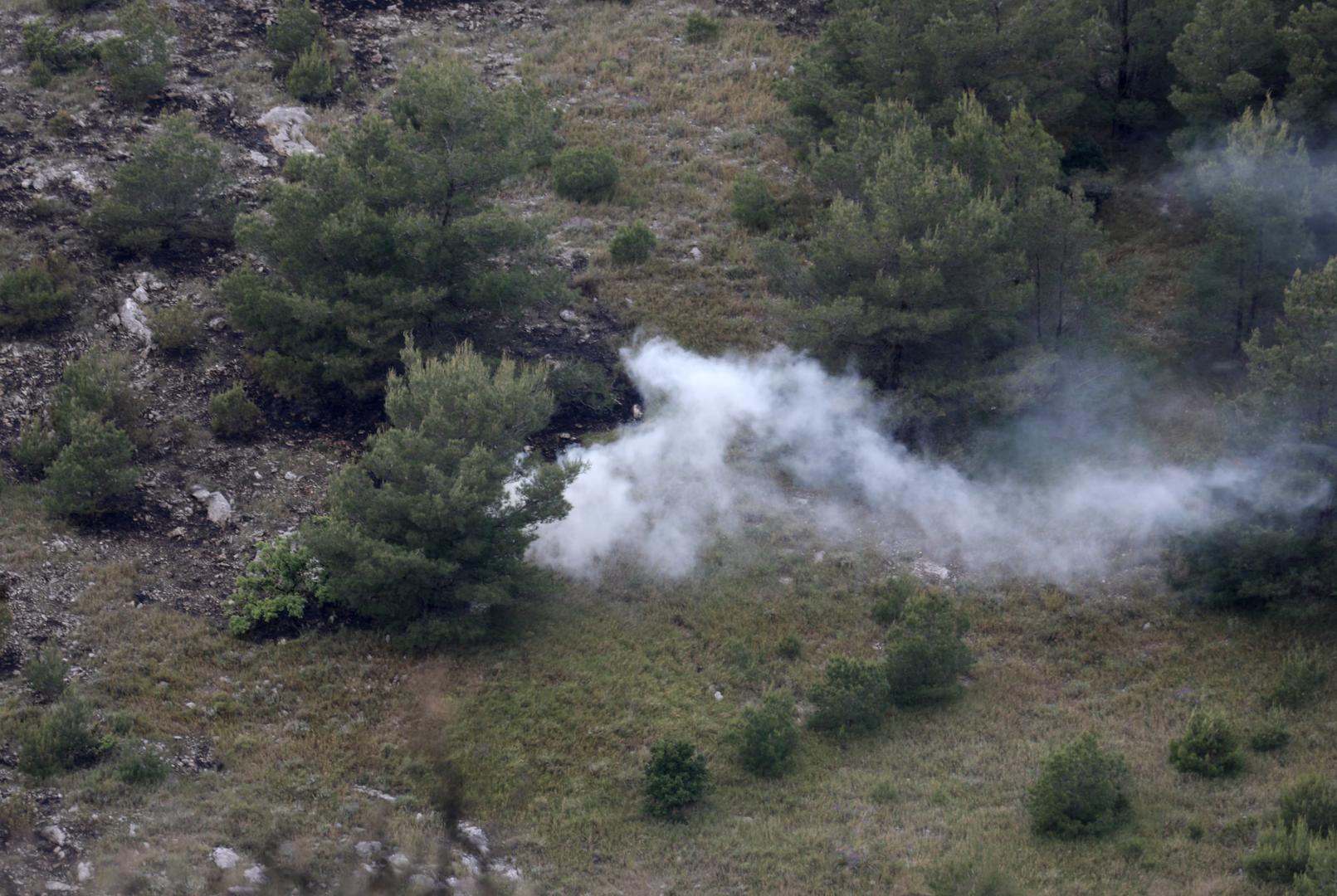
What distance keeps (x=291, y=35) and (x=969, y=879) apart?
28361mm

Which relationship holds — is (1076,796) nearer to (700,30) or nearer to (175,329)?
(175,329)

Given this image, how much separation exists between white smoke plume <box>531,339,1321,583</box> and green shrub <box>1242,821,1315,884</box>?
7.02 meters

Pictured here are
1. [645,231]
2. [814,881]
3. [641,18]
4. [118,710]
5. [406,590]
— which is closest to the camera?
[814,881]

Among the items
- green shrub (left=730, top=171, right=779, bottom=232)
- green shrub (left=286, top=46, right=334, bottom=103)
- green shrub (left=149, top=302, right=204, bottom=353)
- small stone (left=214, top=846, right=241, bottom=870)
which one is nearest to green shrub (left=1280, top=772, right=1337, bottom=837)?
small stone (left=214, top=846, right=241, bottom=870)

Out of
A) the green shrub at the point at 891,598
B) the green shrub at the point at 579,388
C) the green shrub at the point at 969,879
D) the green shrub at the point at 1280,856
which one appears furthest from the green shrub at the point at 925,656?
the green shrub at the point at 579,388

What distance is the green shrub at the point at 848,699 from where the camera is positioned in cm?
2092

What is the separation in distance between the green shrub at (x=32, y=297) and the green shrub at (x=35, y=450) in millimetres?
3119

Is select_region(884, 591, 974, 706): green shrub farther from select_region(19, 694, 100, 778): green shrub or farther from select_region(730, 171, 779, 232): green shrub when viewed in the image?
select_region(730, 171, 779, 232): green shrub

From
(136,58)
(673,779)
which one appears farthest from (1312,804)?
(136,58)

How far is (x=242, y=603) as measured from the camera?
22.6 metres

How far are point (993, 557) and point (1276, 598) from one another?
4.66 metres

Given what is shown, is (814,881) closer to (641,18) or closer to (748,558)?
(748,558)

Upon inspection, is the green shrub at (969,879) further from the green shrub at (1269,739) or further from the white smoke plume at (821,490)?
the white smoke plume at (821,490)

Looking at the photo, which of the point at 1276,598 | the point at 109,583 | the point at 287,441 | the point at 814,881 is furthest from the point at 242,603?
the point at 1276,598
